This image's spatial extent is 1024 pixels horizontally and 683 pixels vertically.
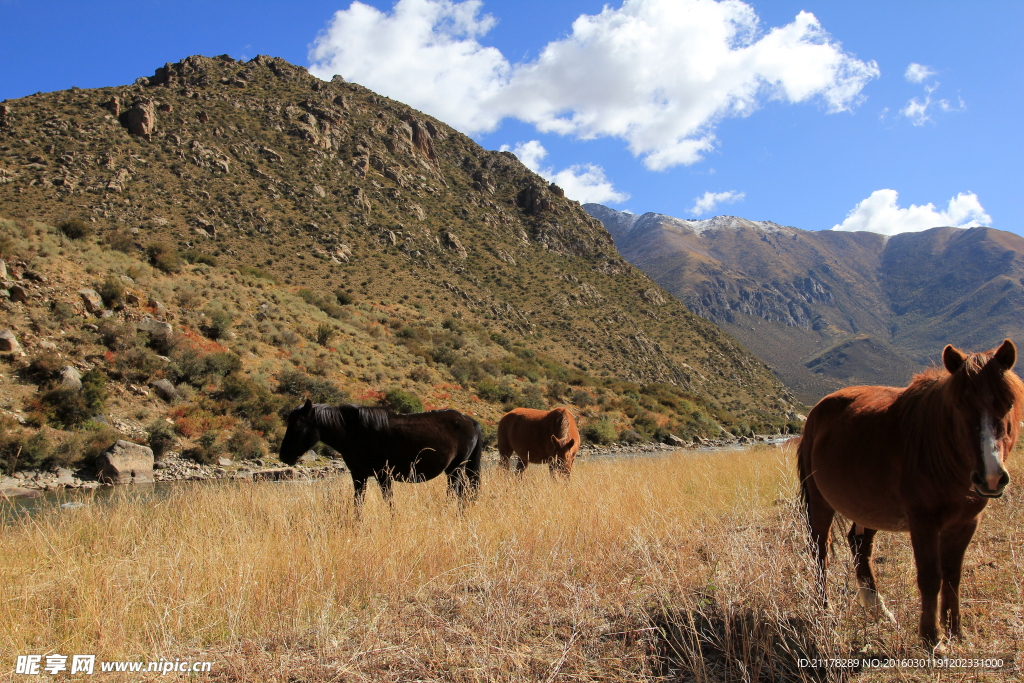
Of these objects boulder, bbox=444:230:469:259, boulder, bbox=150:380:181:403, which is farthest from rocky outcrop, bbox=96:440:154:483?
boulder, bbox=444:230:469:259

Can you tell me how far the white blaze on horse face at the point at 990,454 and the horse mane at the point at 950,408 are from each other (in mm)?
97

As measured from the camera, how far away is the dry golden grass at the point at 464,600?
290cm

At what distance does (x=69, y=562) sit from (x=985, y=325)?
161928 mm

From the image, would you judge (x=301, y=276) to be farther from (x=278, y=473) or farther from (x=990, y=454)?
(x=990, y=454)

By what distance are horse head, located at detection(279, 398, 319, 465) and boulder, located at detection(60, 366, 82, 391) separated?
528 inches

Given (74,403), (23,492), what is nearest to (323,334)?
(74,403)

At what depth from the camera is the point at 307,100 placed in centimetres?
6475

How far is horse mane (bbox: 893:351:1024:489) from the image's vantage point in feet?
8.38

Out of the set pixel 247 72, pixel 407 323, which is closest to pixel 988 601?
pixel 407 323

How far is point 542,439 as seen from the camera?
10.2 m

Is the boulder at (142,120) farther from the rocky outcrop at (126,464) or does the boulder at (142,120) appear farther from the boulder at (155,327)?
the rocky outcrop at (126,464)

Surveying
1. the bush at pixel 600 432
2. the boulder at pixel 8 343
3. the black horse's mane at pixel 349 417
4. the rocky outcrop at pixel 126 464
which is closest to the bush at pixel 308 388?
the rocky outcrop at pixel 126 464

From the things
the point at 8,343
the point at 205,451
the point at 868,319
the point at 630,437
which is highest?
the point at 868,319

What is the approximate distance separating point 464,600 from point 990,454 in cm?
328
